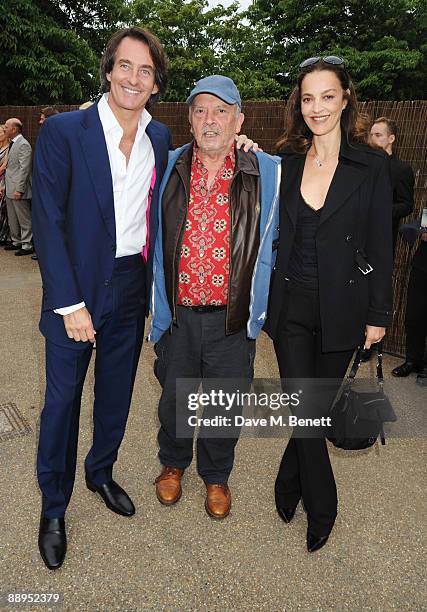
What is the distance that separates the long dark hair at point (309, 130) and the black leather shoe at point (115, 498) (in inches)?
77.3

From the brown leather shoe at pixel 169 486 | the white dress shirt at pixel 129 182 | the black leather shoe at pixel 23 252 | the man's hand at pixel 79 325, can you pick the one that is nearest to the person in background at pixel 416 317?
the brown leather shoe at pixel 169 486

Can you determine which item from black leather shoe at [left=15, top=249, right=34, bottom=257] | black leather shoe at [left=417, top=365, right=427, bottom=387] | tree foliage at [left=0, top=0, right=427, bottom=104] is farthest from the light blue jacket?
tree foliage at [left=0, top=0, right=427, bottom=104]

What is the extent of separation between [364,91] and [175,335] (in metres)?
27.7

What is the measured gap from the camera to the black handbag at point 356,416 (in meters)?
2.40

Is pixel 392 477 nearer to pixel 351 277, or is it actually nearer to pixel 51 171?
pixel 351 277

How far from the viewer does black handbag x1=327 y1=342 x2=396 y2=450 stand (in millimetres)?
2404

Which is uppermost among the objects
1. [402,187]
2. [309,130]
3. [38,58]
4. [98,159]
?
[38,58]

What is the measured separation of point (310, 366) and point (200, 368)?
60 cm

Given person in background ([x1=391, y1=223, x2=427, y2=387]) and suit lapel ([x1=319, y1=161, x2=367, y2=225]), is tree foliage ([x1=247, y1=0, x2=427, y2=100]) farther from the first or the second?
suit lapel ([x1=319, y1=161, x2=367, y2=225])

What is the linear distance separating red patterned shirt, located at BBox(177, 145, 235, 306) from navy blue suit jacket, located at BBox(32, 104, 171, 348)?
1.19 ft

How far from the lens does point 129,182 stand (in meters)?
2.31

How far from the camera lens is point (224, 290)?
2463 millimetres

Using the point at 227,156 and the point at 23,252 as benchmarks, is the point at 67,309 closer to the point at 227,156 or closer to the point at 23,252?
the point at 227,156

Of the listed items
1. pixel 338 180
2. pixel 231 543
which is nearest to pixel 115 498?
pixel 231 543
